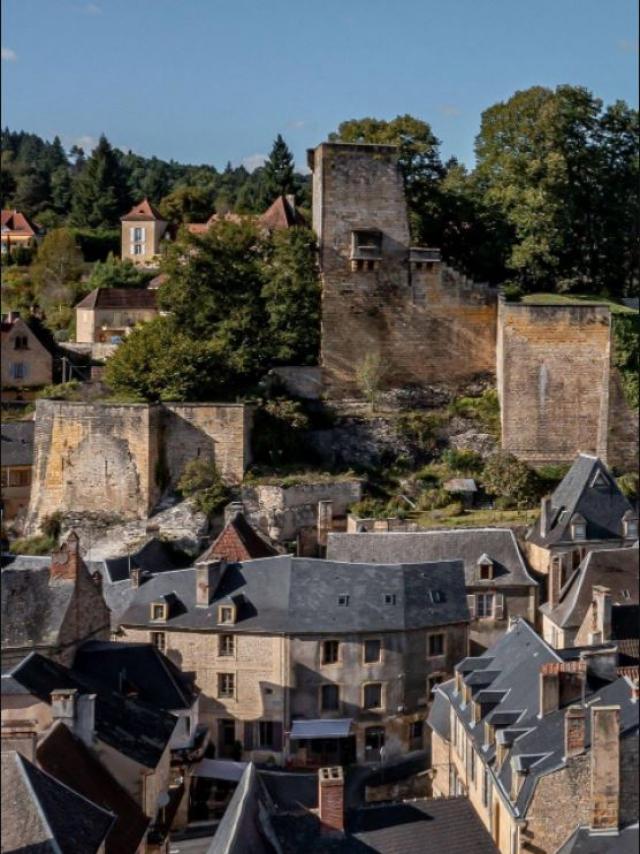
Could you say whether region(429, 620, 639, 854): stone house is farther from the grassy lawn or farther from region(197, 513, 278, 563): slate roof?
the grassy lawn

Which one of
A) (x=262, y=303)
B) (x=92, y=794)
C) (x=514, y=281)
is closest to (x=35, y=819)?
(x=92, y=794)

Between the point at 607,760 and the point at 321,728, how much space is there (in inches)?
340

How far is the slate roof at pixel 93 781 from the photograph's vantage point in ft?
31.9

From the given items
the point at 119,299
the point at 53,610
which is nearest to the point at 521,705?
the point at 53,610

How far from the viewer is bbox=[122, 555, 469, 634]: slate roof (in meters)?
16.9

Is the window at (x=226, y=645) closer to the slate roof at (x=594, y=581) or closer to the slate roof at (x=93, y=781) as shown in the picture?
the slate roof at (x=594, y=581)

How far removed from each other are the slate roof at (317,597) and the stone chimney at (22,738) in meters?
8.38

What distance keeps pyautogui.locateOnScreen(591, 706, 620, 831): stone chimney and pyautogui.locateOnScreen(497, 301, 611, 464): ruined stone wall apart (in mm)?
13866

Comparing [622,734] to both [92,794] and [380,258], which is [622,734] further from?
[380,258]

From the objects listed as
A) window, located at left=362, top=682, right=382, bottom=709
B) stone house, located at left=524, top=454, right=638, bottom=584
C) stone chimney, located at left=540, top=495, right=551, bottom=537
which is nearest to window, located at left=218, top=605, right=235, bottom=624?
window, located at left=362, top=682, right=382, bottom=709

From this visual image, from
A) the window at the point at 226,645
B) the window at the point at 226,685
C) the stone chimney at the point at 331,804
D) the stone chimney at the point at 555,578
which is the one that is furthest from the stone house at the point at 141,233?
the stone chimney at the point at 331,804

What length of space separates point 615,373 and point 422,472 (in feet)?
12.6

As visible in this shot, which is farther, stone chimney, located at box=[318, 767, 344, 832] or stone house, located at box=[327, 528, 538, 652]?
stone house, located at box=[327, 528, 538, 652]

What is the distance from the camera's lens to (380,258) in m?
23.1
